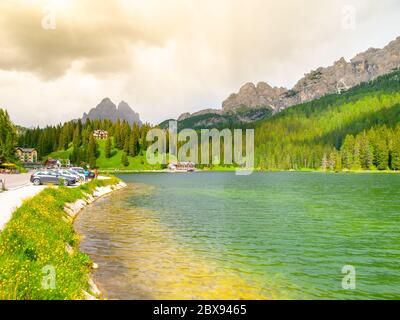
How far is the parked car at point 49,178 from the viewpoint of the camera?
58.9m

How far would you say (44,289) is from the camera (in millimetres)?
12789

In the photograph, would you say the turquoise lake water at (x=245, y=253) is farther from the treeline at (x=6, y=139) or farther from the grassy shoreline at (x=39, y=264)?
the treeline at (x=6, y=139)

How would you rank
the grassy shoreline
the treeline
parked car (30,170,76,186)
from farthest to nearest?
the treeline
parked car (30,170,76,186)
the grassy shoreline

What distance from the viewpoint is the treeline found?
10994 cm

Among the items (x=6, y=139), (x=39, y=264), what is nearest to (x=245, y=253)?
(x=39, y=264)

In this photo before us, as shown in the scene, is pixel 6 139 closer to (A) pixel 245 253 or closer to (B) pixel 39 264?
(A) pixel 245 253

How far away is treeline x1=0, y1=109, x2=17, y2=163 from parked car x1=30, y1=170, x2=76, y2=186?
197 ft

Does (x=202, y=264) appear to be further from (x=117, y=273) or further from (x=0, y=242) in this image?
(x=0, y=242)

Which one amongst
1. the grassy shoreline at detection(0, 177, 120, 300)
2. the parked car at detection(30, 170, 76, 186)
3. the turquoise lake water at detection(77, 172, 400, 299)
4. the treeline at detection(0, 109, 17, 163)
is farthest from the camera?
the treeline at detection(0, 109, 17, 163)

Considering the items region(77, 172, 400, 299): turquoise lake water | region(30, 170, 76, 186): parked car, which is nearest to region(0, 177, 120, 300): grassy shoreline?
region(77, 172, 400, 299): turquoise lake water

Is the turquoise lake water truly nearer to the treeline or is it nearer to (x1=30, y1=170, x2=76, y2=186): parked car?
(x1=30, y1=170, x2=76, y2=186): parked car

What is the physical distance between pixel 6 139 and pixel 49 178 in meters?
62.8
